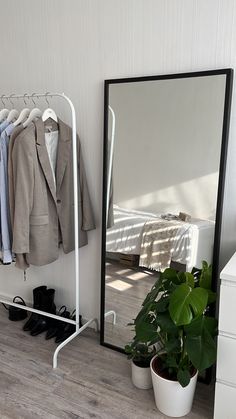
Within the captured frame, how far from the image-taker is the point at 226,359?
1626mm

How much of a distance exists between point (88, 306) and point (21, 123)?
1359 millimetres

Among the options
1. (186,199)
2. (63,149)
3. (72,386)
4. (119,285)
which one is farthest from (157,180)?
(72,386)

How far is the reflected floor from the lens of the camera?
2.26 metres

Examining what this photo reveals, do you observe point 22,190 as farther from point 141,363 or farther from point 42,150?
point 141,363

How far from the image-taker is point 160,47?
6.57ft

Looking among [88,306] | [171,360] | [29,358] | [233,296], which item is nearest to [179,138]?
[233,296]

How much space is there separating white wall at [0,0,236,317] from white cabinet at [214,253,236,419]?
506 millimetres

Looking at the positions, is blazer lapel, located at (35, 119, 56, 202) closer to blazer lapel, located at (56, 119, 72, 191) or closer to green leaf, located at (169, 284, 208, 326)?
blazer lapel, located at (56, 119, 72, 191)

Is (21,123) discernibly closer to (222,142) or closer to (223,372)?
(222,142)

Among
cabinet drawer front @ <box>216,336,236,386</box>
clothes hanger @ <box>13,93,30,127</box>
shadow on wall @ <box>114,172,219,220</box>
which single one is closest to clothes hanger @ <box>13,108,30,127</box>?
clothes hanger @ <box>13,93,30,127</box>

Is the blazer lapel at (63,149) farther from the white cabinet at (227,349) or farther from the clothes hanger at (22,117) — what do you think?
the white cabinet at (227,349)

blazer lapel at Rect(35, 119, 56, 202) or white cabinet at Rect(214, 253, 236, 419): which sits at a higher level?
blazer lapel at Rect(35, 119, 56, 202)

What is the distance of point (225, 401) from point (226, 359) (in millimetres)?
223

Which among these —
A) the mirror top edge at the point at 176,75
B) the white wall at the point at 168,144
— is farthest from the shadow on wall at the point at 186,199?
the mirror top edge at the point at 176,75
